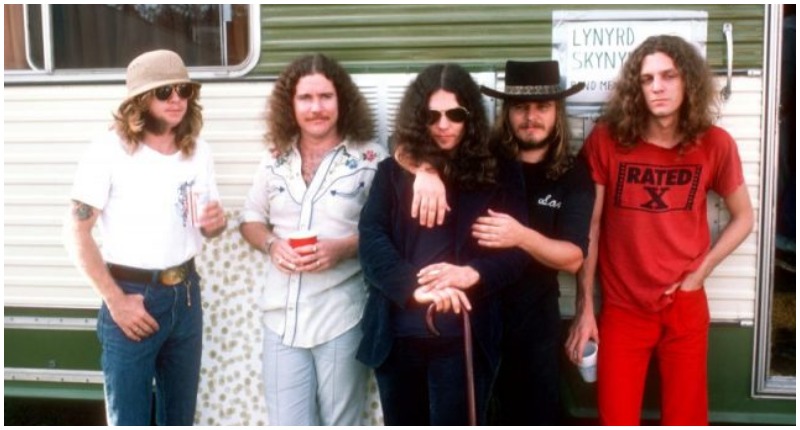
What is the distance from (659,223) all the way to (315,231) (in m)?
1.33

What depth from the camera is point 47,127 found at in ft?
11.6

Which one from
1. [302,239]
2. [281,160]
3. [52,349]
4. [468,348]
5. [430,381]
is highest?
[281,160]

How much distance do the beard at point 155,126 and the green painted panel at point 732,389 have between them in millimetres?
1847

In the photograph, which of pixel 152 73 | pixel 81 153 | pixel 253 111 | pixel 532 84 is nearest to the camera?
pixel 152 73

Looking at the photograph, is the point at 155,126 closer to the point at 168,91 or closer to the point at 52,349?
the point at 168,91

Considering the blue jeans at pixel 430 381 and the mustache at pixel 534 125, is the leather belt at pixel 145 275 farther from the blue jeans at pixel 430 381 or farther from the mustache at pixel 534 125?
the mustache at pixel 534 125

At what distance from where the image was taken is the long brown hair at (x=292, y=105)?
9.95 ft

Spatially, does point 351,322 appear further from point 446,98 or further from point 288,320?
point 446,98

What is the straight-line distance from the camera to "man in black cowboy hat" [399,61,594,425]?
9.26 ft

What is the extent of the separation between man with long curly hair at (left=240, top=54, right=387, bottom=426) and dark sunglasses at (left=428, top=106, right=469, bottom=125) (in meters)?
0.43

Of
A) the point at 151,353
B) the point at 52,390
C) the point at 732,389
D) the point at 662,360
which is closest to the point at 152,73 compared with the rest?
the point at 151,353

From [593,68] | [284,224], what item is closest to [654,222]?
[593,68]

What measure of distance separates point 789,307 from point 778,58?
1.80m

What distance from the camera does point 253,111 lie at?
11.2 ft
